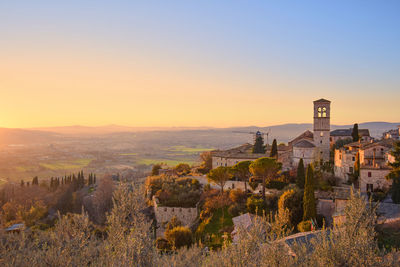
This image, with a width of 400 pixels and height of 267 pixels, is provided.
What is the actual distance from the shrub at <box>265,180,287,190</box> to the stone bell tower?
11361 mm

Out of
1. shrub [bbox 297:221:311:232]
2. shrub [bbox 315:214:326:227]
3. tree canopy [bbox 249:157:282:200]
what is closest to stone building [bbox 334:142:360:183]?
tree canopy [bbox 249:157:282:200]

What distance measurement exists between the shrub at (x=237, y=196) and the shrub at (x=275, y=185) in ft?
8.68

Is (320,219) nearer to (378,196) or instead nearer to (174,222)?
(378,196)

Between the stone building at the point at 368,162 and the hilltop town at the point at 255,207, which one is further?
the stone building at the point at 368,162

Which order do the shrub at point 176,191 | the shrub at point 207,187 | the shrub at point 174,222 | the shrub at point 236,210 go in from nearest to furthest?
the shrub at point 236,210 < the shrub at point 174,222 < the shrub at point 176,191 < the shrub at point 207,187

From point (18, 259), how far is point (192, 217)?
1826cm

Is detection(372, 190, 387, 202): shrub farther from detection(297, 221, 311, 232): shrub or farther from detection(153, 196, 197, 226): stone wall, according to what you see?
detection(153, 196, 197, 226): stone wall

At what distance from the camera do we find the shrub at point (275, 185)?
27.6 metres

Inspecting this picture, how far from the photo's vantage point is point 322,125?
36.2m

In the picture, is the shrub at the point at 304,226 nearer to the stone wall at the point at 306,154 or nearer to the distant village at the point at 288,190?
the distant village at the point at 288,190

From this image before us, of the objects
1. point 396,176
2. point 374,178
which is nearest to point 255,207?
point 374,178

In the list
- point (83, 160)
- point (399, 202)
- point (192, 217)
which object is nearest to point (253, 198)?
point (192, 217)

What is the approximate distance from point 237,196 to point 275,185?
162 inches

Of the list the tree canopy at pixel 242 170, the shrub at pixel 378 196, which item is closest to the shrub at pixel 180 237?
the tree canopy at pixel 242 170
